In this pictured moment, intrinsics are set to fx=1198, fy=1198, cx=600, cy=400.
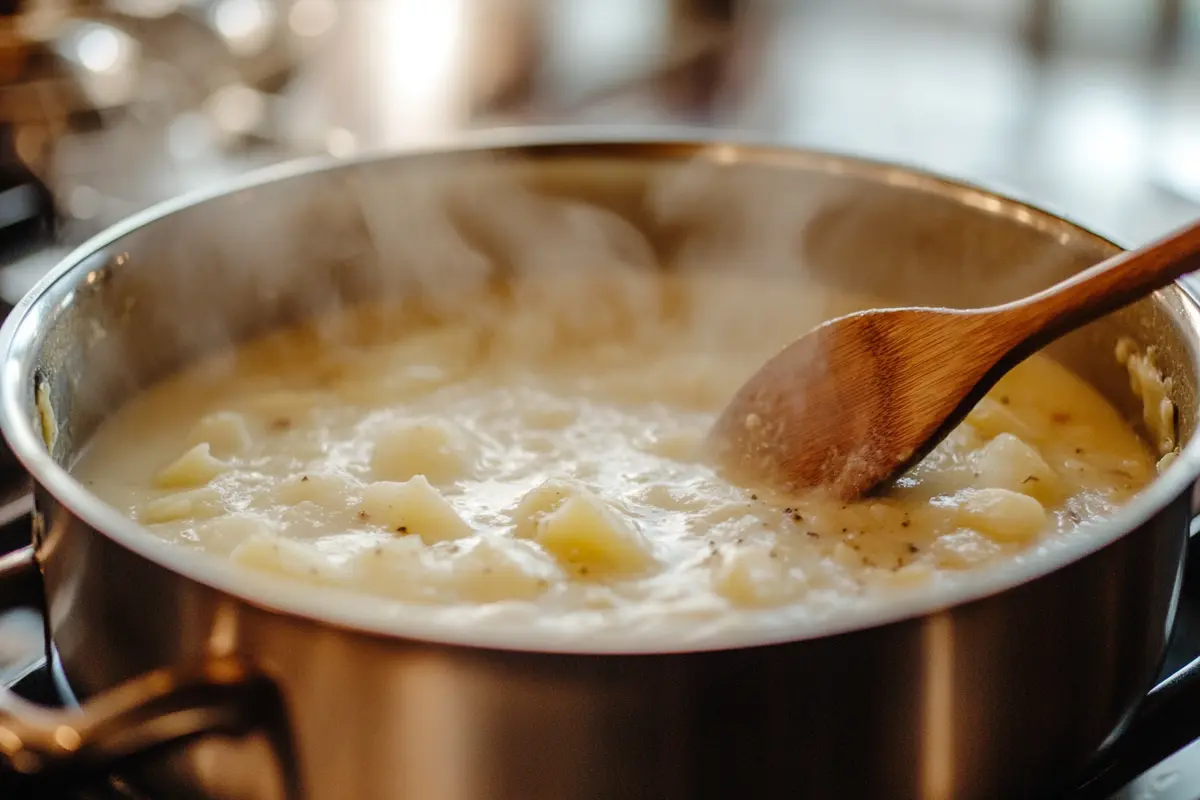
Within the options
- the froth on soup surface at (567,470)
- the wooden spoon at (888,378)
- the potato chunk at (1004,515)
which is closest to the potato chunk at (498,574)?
the froth on soup surface at (567,470)

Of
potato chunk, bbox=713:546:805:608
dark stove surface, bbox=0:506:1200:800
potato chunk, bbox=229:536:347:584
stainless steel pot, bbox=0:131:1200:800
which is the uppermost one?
stainless steel pot, bbox=0:131:1200:800

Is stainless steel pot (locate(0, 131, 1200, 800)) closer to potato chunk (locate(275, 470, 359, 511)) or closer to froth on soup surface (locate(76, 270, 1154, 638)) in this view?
froth on soup surface (locate(76, 270, 1154, 638))

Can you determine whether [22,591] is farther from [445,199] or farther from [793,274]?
[793,274]

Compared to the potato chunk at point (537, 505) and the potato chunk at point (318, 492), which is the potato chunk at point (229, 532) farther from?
the potato chunk at point (537, 505)

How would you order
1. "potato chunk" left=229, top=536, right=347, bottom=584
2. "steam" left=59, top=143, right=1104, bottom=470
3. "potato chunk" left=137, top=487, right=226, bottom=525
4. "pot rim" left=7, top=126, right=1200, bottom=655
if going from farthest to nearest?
"steam" left=59, top=143, right=1104, bottom=470, "potato chunk" left=137, top=487, right=226, bottom=525, "potato chunk" left=229, top=536, right=347, bottom=584, "pot rim" left=7, top=126, right=1200, bottom=655

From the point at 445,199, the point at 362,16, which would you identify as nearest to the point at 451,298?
the point at 445,199

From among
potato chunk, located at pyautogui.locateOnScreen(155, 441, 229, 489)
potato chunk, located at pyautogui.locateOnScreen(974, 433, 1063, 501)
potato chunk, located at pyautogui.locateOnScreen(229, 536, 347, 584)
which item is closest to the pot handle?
potato chunk, located at pyautogui.locateOnScreen(229, 536, 347, 584)

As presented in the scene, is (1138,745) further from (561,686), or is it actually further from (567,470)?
(567,470)
